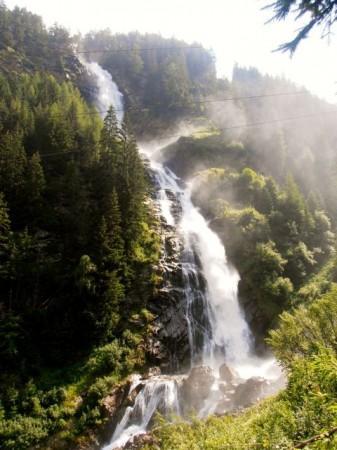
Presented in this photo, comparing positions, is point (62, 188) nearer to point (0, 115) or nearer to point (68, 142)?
point (68, 142)

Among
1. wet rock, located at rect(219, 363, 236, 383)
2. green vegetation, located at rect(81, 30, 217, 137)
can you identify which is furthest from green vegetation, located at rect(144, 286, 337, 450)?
green vegetation, located at rect(81, 30, 217, 137)

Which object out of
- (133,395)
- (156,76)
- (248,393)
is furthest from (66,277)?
(156,76)

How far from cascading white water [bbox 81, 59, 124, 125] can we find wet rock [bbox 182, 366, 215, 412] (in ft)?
237

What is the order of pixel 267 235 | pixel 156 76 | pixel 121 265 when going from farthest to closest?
pixel 156 76, pixel 267 235, pixel 121 265

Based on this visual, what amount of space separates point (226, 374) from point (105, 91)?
8565 centimetres

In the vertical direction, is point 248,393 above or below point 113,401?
below

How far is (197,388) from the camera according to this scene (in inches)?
902

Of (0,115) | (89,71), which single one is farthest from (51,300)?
(89,71)

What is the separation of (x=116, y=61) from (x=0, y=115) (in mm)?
75389

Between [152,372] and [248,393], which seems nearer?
[248,393]

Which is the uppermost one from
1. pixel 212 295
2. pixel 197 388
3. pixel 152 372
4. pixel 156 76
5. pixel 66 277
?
pixel 156 76

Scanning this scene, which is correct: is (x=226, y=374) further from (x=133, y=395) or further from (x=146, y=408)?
(x=133, y=395)

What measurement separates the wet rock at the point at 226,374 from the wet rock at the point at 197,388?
1.12m

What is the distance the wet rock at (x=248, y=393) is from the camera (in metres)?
20.9
